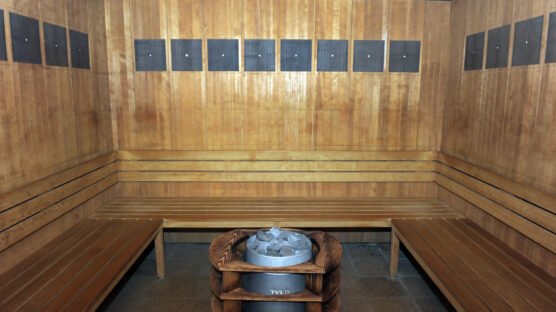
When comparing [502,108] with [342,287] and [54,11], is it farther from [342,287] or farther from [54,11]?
[54,11]

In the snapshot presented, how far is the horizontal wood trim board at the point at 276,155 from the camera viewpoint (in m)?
4.68

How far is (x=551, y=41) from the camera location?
2941 millimetres

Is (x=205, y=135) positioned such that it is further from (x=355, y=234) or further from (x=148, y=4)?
(x=355, y=234)

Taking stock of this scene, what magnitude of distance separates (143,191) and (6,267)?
194 centimetres

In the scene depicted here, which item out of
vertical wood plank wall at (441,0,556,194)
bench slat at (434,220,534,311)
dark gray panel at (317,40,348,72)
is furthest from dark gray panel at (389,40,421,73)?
bench slat at (434,220,534,311)

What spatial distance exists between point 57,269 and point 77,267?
0.13 metres

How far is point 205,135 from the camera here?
15.5 feet

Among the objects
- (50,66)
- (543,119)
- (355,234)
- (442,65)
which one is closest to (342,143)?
(355,234)

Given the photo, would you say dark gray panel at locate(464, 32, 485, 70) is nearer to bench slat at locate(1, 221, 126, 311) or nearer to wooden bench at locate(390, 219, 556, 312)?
wooden bench at locate(390, 219, 556, 312)

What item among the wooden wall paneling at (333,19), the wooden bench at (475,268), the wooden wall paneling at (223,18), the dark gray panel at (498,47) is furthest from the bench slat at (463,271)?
the wooden wall paneling at (223,18)

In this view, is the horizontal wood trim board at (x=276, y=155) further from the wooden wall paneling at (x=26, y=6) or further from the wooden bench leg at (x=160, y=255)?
the wooden wall paneling at (x=26, y=6)

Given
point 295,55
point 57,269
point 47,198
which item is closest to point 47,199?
point 47,198

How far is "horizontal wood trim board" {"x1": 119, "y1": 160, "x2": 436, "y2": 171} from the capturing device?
15.4ft

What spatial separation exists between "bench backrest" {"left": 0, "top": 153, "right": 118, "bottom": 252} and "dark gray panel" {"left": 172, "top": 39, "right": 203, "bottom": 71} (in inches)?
52.1
